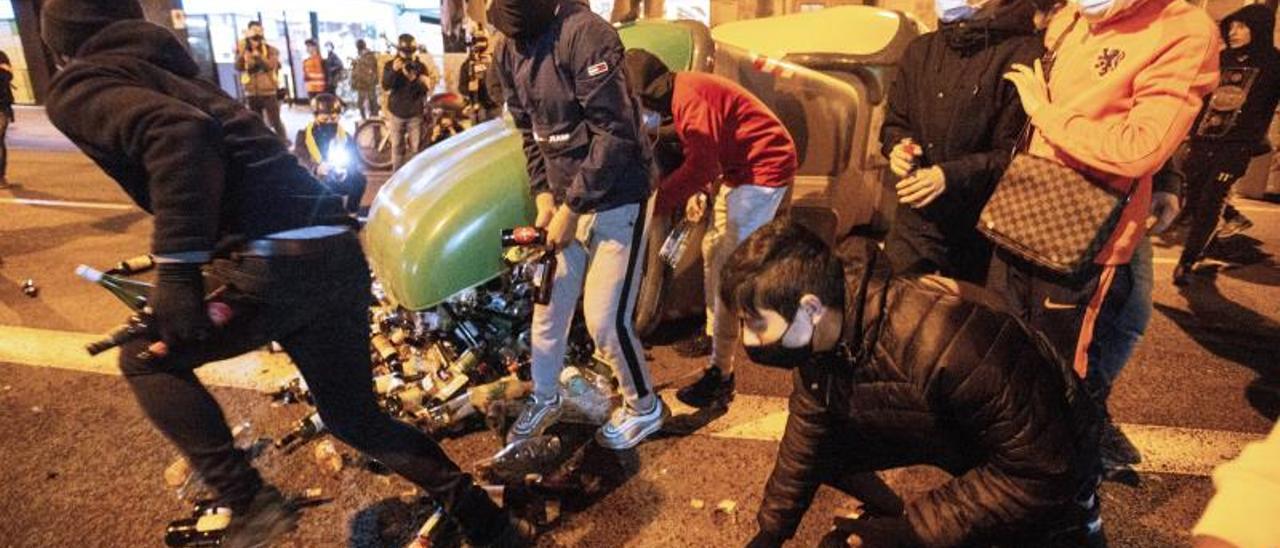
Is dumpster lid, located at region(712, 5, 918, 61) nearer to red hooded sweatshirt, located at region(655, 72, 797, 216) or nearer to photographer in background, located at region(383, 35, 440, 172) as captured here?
red hooded sweatshirt, located at region(655, 72, 797, 216)

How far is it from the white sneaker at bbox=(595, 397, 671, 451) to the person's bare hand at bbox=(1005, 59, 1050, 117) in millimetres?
1759

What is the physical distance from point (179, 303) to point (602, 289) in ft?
4.41

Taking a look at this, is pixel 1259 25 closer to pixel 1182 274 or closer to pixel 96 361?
pixel 1182 274

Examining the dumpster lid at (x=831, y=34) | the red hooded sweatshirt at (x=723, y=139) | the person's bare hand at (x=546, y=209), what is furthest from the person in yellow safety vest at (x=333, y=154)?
the dumpster lid at (x=831, y=34)

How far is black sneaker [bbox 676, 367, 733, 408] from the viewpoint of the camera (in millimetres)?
3338

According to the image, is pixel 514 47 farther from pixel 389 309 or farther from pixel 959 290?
pixel 389 309

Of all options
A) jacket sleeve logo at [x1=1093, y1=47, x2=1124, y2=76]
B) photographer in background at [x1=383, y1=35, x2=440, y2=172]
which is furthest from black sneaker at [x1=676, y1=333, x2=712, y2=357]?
photographer in background at [x1=383, y1=35, x2=440, y2=172]

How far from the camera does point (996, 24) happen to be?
2.41 m

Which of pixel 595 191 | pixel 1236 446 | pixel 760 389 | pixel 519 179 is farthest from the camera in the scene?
pixel 760 389

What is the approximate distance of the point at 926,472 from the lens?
2.82 m

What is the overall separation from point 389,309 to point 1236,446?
4101 mm

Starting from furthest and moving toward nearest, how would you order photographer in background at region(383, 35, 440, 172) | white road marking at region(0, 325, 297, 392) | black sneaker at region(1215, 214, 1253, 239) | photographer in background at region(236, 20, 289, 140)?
photographer in background at region(236, 20, 289, 140)
photographer in background at region(383, 35, 440, 172)
black sneaker at region(1215, 214, 1253, 239)
white road marking at region(0, 325, 297, 392)

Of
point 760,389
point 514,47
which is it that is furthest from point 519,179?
point 760,389

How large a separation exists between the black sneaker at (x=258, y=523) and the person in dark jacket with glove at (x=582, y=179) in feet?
2.94
